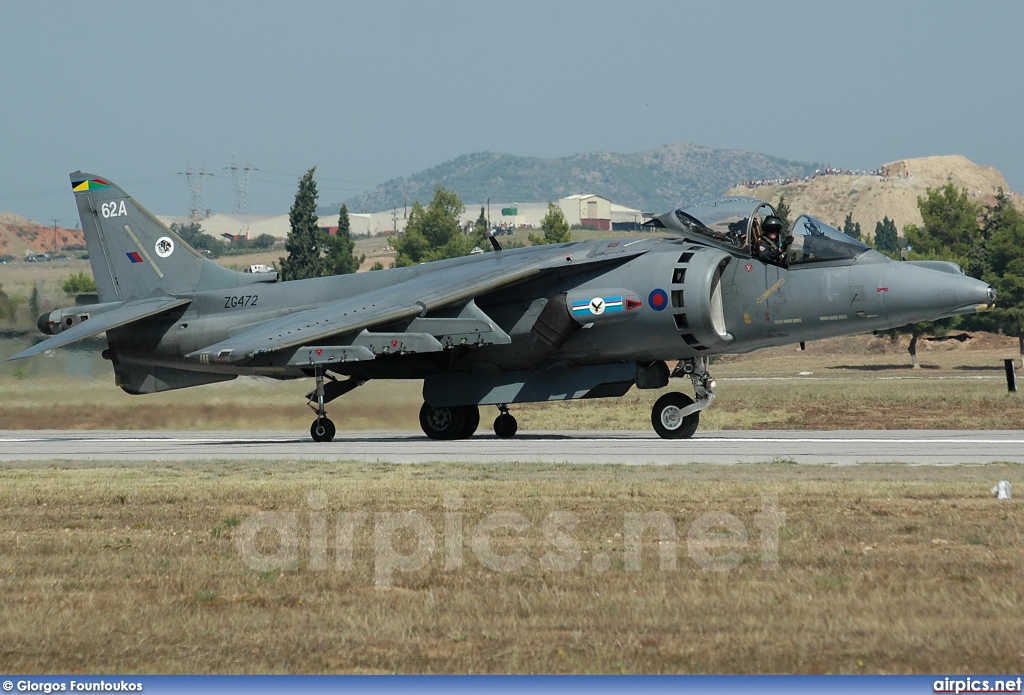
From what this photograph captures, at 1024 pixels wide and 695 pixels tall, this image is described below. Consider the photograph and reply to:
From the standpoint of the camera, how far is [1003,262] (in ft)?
198

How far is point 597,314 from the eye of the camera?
1842 cm

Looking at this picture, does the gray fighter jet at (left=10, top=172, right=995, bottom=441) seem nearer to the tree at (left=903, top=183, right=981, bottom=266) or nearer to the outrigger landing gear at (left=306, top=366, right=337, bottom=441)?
the outrigger landing gear at (left=306, top=366, right=337, bottom=441)

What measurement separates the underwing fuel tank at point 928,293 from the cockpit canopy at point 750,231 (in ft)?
2.62

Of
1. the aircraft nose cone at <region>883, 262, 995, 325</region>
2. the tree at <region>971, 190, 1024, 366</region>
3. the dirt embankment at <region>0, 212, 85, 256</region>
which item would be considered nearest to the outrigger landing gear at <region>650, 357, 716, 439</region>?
the aircraft nose cone at <region>883, 262, 995, 325</region>

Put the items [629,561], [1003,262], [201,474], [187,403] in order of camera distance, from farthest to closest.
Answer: [1003,262] → [187,403] → [201,474] → [629,561]

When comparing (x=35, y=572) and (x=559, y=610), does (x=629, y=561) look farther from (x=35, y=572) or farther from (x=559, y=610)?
(x=35, y=572)

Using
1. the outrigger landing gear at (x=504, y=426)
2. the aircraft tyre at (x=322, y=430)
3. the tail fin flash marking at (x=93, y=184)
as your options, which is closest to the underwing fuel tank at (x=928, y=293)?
the outrigger landing gear at (x=504, y=426)

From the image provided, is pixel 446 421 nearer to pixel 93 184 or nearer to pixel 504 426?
pixel 504 426

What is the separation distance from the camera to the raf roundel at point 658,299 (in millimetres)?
18078

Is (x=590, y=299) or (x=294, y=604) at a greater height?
(x=590, y=299)

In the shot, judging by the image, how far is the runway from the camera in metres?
15.2

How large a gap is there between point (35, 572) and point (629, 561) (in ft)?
13.6

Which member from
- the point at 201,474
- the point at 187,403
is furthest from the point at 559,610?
the point at 187,403

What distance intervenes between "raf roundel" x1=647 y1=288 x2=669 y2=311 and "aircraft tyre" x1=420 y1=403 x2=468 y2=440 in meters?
4.01
